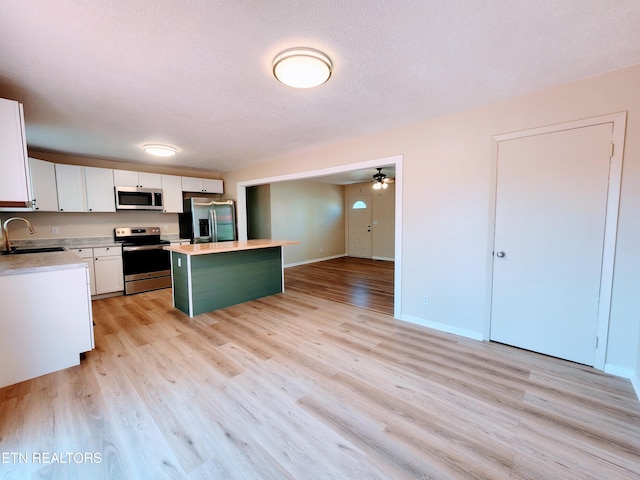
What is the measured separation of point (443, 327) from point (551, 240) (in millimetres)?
1400

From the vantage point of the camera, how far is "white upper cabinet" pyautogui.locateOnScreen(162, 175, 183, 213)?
17.2 feet

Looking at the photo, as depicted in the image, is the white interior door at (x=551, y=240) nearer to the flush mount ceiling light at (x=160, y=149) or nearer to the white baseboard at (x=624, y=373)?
the white baseboard at (x=624, y=373)

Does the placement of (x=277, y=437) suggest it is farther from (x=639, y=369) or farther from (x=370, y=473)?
(x=639, y=369)

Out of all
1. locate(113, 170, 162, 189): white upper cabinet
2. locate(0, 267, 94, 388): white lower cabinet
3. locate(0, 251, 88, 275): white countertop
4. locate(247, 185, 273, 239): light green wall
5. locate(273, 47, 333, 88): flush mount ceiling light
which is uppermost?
locate(273, 47, 333, 88): flush mount ceiling light

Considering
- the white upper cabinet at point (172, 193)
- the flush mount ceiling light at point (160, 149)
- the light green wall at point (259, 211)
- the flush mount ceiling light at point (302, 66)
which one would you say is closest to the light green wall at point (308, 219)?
the light green wall at point (259, 211)

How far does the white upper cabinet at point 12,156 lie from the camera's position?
2084 millimetres

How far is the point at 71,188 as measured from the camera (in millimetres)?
4254

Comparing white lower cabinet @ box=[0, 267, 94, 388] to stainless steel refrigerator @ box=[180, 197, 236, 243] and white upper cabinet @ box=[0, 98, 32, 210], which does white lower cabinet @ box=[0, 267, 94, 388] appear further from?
stainless steel refrigerator @ box=[180, 197, 236, 243]

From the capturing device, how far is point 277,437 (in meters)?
1.62

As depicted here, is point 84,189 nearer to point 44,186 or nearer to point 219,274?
point 44,186

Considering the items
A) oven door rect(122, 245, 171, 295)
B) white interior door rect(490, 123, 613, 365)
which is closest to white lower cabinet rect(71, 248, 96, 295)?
oven door rect(122, 245, 171, 295)

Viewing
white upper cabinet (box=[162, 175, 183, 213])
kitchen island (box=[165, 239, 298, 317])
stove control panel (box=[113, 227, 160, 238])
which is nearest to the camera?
kitchen island (box=[165, 239, 298, 317])

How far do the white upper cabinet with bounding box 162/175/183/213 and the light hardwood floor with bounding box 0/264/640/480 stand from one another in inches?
121

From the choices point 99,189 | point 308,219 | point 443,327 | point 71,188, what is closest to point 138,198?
point 99,189
